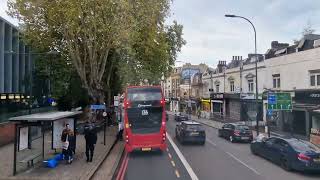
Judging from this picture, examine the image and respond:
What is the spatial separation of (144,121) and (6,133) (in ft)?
31.5

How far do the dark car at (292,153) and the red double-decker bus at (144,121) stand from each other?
6159 mm

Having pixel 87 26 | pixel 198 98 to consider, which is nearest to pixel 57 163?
pixel 87 26

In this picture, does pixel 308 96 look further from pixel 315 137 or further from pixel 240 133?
pixel 240 133

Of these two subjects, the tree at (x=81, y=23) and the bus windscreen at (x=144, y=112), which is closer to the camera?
the bus windscreen at (x=144, y=112)

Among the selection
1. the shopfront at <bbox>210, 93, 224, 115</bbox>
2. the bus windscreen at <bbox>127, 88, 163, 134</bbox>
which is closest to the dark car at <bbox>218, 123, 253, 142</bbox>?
the bus windscreen at <bbox>127, 88, 163, 134</bbox>

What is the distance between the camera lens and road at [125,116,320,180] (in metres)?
19.1

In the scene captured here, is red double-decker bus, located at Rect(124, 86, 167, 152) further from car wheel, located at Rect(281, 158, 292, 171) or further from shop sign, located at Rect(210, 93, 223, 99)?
shop sign, located at Rect(210, 93, 223, 99)

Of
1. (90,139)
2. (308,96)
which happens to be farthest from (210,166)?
(308,96)


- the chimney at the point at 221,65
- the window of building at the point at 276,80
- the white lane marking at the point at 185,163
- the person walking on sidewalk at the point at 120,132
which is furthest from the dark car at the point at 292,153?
the chimney at the point at 221,65

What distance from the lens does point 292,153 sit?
67.8ft

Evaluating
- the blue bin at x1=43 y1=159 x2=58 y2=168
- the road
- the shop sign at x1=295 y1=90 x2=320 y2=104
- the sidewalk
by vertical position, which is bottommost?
the road

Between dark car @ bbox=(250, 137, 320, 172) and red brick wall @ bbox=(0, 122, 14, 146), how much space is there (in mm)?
16067

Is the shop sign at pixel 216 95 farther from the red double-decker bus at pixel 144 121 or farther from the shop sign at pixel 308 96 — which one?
the red double-decker bus at pixel 144 121

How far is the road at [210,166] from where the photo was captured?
19.1 meters
